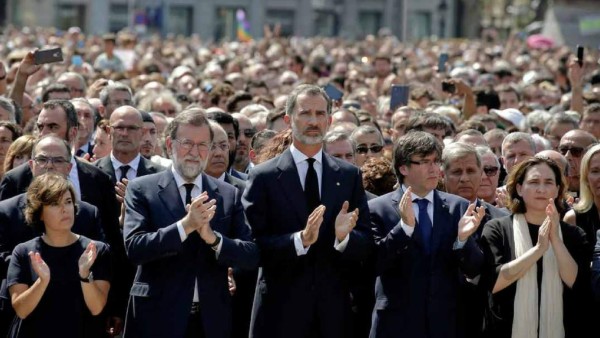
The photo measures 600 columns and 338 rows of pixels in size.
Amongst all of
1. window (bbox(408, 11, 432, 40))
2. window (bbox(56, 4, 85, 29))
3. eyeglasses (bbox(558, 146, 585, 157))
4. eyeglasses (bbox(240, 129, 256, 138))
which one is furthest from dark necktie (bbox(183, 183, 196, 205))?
window (bbox(408, 11, 432, 40))

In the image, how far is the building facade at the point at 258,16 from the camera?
2972 inches

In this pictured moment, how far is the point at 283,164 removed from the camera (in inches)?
345

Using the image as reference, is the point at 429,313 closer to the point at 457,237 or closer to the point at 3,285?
the point at 457,237

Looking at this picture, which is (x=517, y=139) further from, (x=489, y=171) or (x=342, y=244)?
(x=342, y=244)

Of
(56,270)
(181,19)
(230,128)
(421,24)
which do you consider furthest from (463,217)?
(421,24)

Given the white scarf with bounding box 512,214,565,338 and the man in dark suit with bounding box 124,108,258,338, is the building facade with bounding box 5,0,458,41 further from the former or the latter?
the man in dark suit with bounding box 124,108,258,338

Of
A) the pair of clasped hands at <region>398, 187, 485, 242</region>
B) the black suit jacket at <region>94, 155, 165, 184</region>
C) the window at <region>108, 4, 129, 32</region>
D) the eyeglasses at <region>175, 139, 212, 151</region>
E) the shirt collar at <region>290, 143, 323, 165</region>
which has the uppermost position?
the window at <region>108, 4, 129, 32</region>

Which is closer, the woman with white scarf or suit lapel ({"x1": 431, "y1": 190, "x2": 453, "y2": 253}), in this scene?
the woman with white scarf

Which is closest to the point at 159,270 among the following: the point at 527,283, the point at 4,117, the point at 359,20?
the point at 527,283

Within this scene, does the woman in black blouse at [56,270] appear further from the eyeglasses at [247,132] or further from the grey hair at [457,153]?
the eyeglasses at [247,132]

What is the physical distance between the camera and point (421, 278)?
8773 mm

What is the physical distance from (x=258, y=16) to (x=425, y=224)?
70821 millimetres

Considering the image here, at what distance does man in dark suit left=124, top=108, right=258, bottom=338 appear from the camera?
8375 millimetres

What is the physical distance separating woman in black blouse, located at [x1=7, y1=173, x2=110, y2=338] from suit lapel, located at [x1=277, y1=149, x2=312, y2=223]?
119cm
